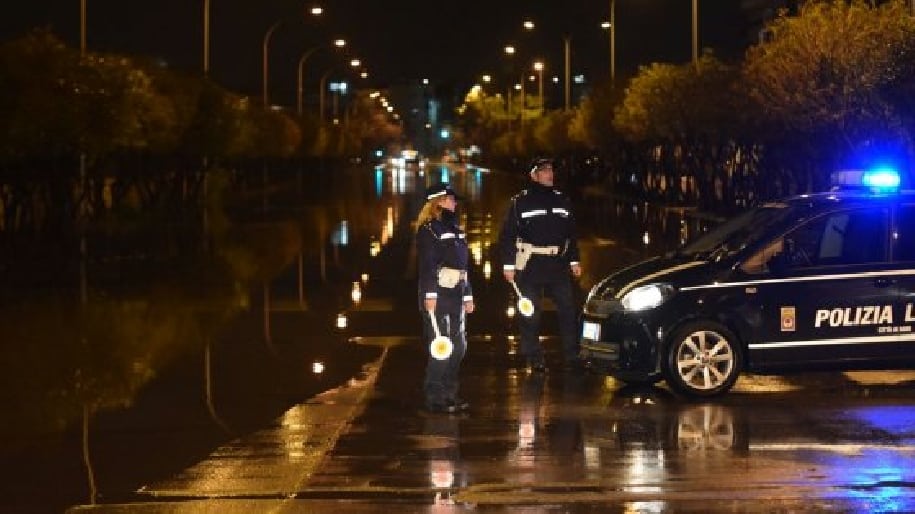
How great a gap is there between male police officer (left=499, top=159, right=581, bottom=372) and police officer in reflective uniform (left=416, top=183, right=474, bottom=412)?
1.71 m

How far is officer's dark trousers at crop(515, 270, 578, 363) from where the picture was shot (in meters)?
13.1

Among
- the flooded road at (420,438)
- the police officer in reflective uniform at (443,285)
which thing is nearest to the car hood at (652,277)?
the flooded road at (420,438)

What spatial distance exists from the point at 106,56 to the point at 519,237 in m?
26.3

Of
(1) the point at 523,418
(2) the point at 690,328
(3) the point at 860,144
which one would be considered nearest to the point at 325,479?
(1) the point at 523,418

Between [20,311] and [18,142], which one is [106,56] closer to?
[18,142]

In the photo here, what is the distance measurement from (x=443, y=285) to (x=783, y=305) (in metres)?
2.59

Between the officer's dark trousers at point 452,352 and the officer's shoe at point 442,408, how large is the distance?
20 millimetres

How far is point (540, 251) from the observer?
12992 mm

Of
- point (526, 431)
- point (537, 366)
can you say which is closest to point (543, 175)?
point (537, 366)

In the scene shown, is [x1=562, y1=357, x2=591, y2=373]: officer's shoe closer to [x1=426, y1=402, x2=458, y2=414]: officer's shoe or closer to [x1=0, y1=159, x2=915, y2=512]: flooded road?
[x1=0, y1=159, x2=915, y2=512]: flooded road

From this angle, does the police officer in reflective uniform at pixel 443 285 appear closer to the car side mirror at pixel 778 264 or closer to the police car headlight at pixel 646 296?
the police car headlight at pixel 646 296

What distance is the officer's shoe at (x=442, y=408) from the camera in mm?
11086

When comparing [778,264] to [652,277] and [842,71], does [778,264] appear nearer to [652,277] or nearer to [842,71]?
[652,277]

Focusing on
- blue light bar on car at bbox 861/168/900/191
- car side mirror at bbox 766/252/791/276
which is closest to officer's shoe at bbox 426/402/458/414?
car side mirror at bbox 766/252/791/276
